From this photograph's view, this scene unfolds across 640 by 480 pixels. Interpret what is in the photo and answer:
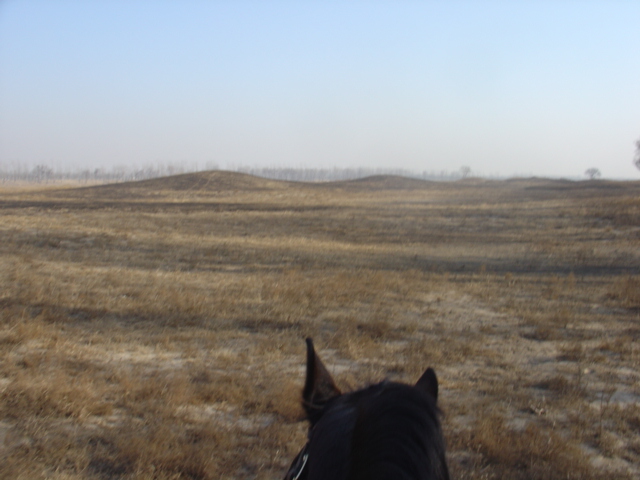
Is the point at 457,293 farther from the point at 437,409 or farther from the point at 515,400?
the point at 437,409

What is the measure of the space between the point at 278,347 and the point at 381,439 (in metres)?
5.61

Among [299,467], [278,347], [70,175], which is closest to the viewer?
[299,467]

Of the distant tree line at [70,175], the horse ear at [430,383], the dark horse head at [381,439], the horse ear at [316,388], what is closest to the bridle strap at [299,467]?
the dark horse head at [381,439]

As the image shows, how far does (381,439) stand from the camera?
1.09 metres

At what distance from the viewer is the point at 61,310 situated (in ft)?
25.8

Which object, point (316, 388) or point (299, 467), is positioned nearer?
point (299, 467)

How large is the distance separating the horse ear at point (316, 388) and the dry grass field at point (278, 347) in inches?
2.4

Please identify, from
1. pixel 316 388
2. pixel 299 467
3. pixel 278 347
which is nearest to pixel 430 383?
pixel 316 388

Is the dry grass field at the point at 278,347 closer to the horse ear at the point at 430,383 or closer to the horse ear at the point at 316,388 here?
the horse ear at the point at 316,388

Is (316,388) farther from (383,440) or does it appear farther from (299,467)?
(383,440)

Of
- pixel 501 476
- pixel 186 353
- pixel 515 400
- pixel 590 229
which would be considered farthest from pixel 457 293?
pixel 590 229

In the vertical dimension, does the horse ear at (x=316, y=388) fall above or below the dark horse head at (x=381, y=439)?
below

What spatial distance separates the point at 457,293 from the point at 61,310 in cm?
760

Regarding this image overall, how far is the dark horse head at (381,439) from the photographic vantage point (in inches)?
41.9
